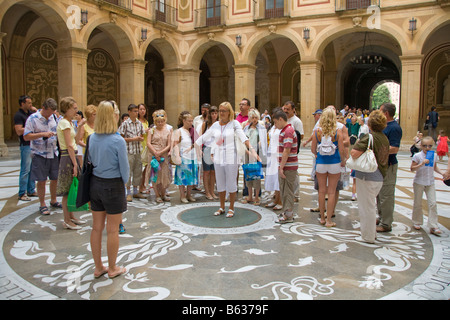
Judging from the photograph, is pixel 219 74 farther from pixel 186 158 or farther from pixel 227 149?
pixel 227 149

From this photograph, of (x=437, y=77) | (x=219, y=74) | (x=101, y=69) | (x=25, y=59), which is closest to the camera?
(x=25, y=59)

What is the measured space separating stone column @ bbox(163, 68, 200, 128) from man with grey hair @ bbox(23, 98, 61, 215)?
14.2 m

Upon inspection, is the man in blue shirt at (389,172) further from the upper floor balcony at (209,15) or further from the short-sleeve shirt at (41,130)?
the upper floor balcony at (209,15)

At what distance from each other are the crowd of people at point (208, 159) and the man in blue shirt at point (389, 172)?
12 millimetres

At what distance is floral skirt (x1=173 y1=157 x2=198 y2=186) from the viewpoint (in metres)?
6.27

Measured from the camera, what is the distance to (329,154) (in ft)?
15.5

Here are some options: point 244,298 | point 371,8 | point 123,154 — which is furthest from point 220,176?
point 371,8

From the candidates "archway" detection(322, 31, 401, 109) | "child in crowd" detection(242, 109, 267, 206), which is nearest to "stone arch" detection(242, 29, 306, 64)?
"archway" detection(322, 31, 401, 109)

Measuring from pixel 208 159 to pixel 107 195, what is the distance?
139 inches

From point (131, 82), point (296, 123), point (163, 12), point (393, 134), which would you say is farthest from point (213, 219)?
point (163, 12)

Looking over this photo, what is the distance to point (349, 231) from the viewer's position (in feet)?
15.5

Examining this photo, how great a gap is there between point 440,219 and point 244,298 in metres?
3.76

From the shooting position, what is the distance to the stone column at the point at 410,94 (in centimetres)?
1523
